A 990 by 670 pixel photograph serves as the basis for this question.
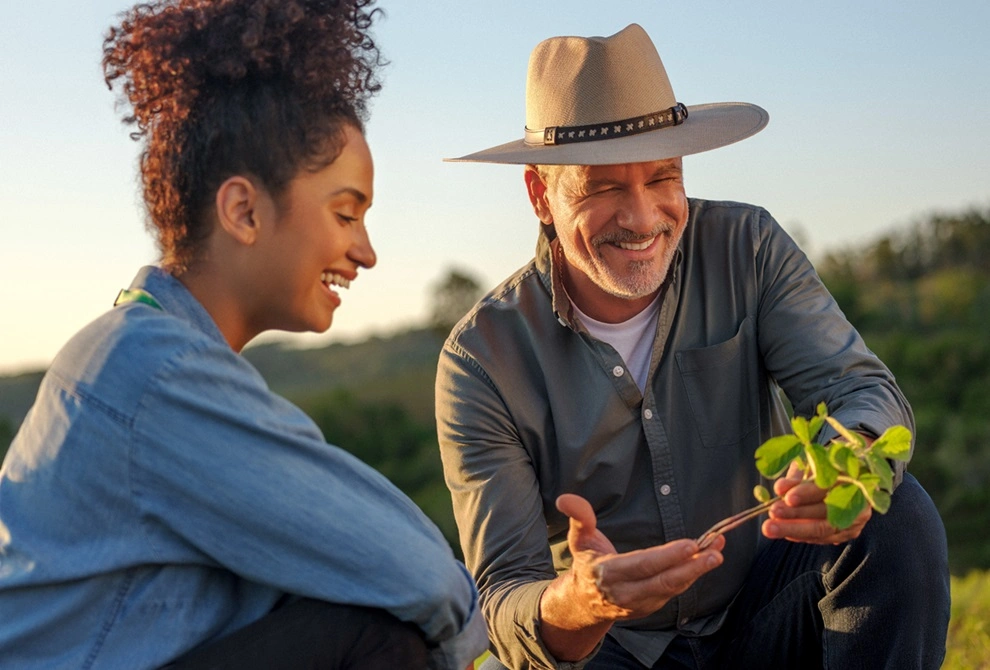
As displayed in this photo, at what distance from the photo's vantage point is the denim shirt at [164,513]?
209cm

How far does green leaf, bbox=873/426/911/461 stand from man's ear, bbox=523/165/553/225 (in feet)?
5.11

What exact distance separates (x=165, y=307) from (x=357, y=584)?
660 millimetres

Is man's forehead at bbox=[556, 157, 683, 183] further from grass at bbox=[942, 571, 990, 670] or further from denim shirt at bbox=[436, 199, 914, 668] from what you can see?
grass at bbox=[942, 571, 990, 670]

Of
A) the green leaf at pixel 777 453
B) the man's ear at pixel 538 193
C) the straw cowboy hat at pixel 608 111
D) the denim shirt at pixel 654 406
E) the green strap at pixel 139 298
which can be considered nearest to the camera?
the green strap at pixel 139 298

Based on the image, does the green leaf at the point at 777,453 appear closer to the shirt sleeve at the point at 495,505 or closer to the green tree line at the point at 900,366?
the shirt sleeve at the point at 495,505

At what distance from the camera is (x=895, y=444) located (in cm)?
244

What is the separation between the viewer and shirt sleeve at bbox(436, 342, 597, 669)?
10.1 ft

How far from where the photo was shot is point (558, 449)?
11.3ft

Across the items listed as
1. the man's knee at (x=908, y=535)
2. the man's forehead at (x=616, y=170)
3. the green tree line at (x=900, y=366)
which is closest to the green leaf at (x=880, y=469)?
the man's knee at (x=908, y=535)

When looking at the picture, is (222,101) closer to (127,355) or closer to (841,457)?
(127,355)

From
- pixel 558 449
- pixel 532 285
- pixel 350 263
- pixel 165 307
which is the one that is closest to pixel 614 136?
pixel 532 285

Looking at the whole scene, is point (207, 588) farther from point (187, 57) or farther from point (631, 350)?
point (631, 350)

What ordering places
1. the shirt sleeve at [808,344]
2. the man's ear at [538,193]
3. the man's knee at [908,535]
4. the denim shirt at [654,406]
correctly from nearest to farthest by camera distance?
the man's knee at [908,535] → the shirt sleeve at [808,344] → the denim shirt at [654,406] → the man's ear at [538,193]

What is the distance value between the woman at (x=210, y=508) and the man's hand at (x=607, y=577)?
33 cm
